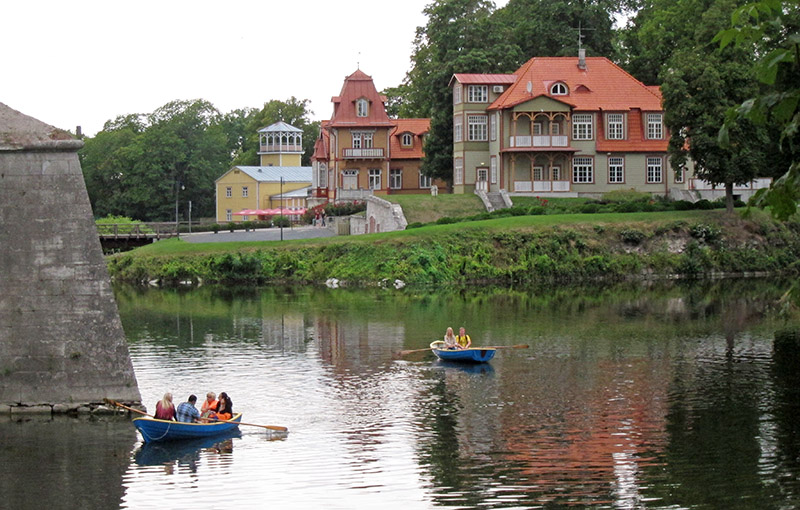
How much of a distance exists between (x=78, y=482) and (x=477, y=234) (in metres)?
46.8

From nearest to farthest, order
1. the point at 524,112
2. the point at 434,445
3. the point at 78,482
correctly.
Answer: the point at 78,482 → the point at 434,445 → the point at 524,112

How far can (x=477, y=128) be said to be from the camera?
271 ft

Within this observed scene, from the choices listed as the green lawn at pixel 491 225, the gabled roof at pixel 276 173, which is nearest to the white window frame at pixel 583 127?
the green lawn at pixel 491 225

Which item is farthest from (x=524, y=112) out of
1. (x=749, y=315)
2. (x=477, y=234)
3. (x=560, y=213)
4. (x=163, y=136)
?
(x=163, y=136)

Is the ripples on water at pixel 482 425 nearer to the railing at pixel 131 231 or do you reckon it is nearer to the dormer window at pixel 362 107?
the railing at pixel 131 231

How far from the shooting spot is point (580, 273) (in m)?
66.0

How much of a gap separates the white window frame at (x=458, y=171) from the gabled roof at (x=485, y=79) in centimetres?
580

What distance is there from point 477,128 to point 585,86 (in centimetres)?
840

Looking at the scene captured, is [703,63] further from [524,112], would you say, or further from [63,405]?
[63,405]

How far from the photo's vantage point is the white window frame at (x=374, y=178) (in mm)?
94188

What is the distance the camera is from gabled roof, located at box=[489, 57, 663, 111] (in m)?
80.1

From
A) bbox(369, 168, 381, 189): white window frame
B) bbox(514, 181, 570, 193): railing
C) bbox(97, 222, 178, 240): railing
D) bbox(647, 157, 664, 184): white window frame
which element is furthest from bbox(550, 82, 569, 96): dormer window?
bbox(97, 222, 178, 240): railing

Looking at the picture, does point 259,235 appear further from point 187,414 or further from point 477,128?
point 187,414

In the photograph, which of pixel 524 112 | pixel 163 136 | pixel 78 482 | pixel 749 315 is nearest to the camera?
pixel 78 482
